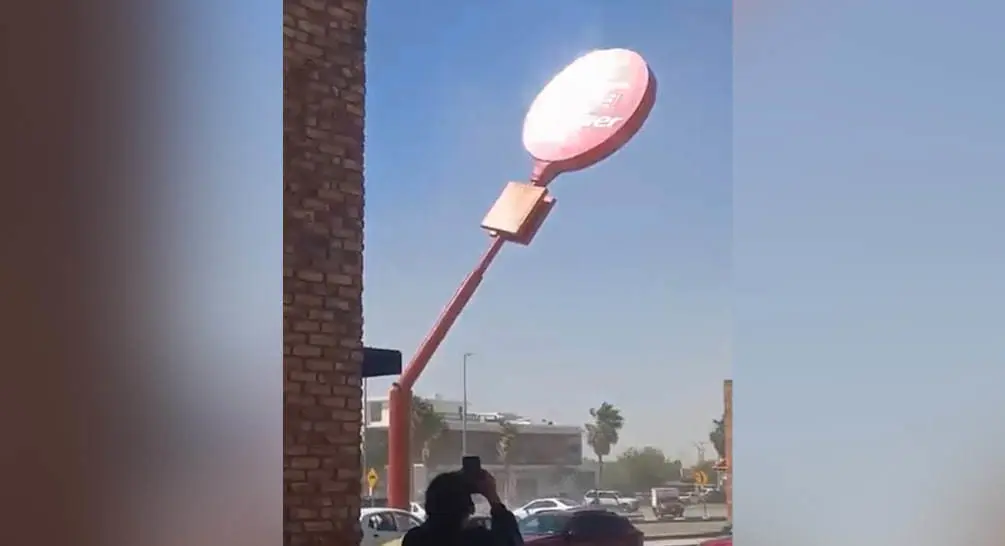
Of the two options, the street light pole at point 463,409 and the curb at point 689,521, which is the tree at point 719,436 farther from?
the street light pole at point 463,409

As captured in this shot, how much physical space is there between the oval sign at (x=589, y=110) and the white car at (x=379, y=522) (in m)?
0.79

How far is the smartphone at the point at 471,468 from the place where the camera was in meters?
2.27

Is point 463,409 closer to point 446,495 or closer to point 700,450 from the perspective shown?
point 446,495

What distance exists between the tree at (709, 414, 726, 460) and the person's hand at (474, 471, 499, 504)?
0.48 m

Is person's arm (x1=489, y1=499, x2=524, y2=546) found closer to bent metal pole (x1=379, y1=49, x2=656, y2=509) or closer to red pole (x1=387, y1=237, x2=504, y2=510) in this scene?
red pole (x1=387, y1=237, x2=504, y2=510)

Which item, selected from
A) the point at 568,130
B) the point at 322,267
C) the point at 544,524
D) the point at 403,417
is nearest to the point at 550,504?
the point at 544,524

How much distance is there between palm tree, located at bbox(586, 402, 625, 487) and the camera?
2.27m

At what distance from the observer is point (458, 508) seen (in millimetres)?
2279

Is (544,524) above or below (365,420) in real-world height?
below


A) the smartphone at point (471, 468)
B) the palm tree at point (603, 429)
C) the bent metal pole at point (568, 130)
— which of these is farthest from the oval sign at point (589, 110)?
the smartphone at point (471, 468)

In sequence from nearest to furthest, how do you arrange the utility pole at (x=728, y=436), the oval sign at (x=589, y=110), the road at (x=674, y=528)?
the utility pole at (x=728, y=436), the road at (x=674, y=528), the oval sign at (x=589, y=110)

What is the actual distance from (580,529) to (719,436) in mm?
367

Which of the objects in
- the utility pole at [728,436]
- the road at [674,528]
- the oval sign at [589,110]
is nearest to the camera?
the utility pole at [728,436]

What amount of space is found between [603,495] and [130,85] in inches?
50.0
